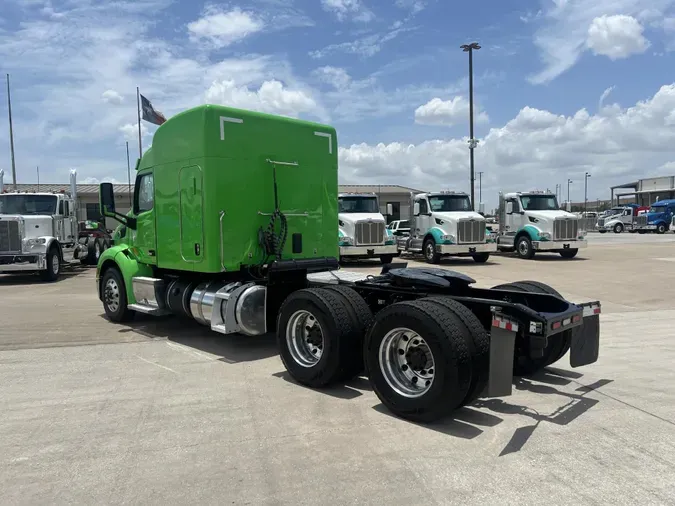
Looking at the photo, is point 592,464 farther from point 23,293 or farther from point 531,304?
point 23,293

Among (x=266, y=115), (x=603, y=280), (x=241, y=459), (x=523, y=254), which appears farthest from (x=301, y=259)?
(x=523, y=254)

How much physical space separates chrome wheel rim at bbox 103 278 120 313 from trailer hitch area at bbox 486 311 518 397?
6.52m

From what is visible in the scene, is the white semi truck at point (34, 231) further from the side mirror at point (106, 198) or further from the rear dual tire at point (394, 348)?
the rear dual tire at point (394, 348)

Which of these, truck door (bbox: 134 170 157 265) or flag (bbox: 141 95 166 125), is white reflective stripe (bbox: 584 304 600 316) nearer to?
truck door (bbox: 134 170 157 265)

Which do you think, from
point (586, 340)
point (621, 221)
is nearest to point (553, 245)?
point (586, 340)

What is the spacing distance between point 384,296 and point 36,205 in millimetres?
14253

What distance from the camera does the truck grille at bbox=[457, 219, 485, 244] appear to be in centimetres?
1947

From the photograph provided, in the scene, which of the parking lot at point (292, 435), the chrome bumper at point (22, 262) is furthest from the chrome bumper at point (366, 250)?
the parking lot at point (292, 435)

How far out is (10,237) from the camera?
582 inches

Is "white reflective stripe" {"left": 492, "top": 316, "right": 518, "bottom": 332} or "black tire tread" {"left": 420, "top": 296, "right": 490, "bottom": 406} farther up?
"white reflective stripe" {"left": 492, "top": 316, "right": 518, "bottom": 332}

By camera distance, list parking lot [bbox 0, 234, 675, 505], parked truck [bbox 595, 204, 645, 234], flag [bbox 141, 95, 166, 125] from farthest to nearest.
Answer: parked truck [bbox 595, 204, 645, 234]
flag [bbox 141, 95, 166, 125]
parking lot [bbox 0, 234, 675, 505]

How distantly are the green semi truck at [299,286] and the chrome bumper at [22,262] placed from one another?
23.3ft

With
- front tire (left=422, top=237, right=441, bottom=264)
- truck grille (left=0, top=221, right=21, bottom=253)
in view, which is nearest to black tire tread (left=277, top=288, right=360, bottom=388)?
truck grille (left=0, top=221, right=21, bottom=253)

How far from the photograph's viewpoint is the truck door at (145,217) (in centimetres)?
794
